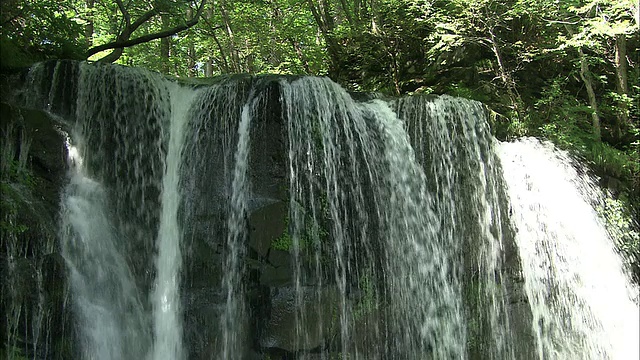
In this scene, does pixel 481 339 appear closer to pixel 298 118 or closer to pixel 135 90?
pixel 298 118

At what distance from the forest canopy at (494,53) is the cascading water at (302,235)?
5.61 ft

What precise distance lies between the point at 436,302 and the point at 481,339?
2.89 feet

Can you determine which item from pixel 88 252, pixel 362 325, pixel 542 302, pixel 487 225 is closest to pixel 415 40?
pixel 487 225

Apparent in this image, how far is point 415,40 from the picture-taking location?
10602mm

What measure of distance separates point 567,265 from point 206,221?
17.8 feet

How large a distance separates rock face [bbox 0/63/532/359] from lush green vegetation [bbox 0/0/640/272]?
2042 millimetres

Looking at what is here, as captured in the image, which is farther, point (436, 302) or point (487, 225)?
point (487, 225)

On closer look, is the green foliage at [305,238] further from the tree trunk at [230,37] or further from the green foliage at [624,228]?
the tree trunk at [230,37]

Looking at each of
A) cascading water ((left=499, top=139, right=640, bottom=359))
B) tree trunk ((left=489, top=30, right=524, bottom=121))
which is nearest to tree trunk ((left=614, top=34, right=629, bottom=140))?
tree trunk ((left=489, top=30, right=524, bottom=121))

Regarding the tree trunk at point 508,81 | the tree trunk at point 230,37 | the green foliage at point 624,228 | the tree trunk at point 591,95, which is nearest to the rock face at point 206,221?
the green foliage at point 624,228

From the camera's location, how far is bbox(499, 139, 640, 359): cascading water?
711cm

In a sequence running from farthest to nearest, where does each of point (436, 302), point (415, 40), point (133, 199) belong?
point (415, 40)
point (436, 302)
point (133, 199)

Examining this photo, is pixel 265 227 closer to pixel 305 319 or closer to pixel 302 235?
pixel 302 235

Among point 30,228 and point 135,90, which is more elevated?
point 135,90
